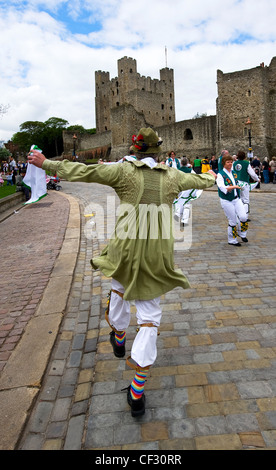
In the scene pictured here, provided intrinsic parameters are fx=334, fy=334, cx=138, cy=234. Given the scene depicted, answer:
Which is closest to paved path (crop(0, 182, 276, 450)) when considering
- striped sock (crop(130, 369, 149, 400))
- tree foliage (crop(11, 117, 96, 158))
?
striped sock (crop(130, 369, 149, 400))

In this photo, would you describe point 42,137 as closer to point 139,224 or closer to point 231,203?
point 231,203

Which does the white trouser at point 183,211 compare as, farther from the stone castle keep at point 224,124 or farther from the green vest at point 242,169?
the stone castle keep at point 224,124

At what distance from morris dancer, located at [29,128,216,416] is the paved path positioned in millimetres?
235

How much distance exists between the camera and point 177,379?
2844mm

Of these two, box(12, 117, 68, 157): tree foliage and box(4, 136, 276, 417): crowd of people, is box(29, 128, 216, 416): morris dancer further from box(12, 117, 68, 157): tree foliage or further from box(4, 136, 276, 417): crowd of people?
box(12, 117, 68, 157): tree foliage

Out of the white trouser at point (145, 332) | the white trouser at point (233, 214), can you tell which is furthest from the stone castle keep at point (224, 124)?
the white trouser at point (145, 332)

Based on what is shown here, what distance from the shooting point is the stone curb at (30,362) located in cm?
241

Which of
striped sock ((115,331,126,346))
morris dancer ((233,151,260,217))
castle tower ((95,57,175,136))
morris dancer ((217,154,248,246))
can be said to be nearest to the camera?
striped sock ((115,331,126,346))

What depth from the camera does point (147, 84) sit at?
73.5m

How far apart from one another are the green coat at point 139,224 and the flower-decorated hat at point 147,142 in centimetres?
16

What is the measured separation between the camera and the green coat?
2586mm
